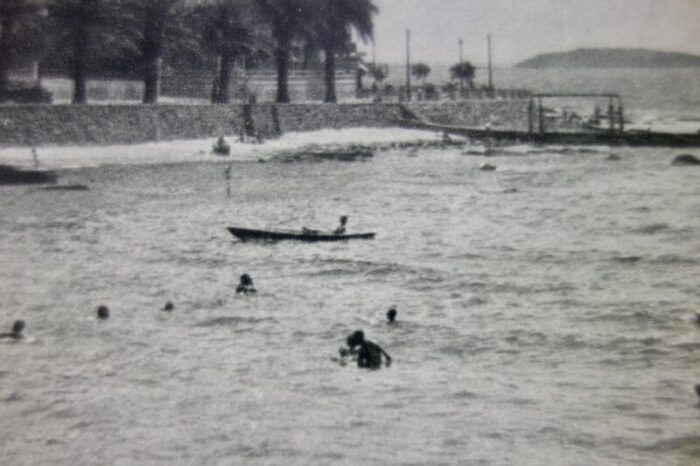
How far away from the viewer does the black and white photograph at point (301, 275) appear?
39.8ft

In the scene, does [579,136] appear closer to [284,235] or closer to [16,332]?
[284,235]

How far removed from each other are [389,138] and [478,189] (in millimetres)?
21672

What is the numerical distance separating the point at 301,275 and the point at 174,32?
32.7m

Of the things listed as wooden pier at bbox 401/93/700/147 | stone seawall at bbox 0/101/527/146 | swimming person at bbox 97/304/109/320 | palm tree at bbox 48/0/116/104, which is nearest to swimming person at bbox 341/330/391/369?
swimming person at bbox 97/304/109/320

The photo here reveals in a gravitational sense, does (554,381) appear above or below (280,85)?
below

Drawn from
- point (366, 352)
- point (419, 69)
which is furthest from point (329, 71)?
point (366, 352)

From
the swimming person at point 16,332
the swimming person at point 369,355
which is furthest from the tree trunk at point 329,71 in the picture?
the swimming person at point 369,355

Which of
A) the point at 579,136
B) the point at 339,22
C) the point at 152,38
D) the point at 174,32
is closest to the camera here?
the point at 152,38

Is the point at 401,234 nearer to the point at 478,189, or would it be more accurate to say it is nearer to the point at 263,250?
the point at 263,250

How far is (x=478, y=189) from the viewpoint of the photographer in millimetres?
41938

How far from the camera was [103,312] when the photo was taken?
18297 mm

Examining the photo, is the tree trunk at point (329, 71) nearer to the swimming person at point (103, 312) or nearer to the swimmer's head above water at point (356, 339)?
the swimming person at point (103, 312)

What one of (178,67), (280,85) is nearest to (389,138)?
(280,85)

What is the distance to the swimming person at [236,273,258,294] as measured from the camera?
20797 mm
